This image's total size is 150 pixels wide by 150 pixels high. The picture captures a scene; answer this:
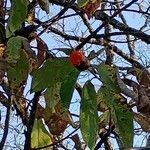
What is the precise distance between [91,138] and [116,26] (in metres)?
1.86

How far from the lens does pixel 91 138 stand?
0.57m

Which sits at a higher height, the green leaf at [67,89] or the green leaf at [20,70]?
the green leaf at [20,70]

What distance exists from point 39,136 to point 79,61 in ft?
0.78

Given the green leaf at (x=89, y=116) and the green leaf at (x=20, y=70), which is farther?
the green leaf at (x=20, y=70)

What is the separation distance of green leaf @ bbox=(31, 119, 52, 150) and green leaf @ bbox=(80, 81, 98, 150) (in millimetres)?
246

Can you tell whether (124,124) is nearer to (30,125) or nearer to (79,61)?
→ (79,61)

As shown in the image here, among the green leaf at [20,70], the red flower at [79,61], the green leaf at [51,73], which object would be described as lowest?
the green leaf at [51,73]

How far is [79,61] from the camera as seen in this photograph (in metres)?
0.65

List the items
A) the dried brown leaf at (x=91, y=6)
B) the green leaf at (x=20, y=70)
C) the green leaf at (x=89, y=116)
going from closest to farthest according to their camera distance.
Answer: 1. the green leaf at (x=89, y=116)
2. the green leaf at (x=20, y=70)
3. the dried brown leaf at (x=91, y=6)

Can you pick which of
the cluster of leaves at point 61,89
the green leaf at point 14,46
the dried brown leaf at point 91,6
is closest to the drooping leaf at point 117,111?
the cluster of leaves at point 61,89

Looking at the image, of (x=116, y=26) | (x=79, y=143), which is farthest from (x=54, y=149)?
(x=116, y=26)

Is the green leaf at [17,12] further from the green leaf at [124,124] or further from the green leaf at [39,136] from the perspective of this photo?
the green leaf at [39,136]

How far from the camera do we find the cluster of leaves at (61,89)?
1.93 ft

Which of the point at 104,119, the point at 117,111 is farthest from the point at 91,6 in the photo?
the point at 117,111
